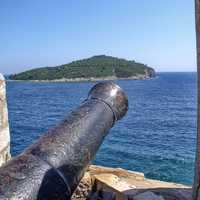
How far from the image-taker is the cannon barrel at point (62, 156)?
2.33 m

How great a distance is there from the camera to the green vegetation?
117875 mm

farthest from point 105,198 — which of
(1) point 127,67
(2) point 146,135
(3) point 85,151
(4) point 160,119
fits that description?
(1) point 127,67

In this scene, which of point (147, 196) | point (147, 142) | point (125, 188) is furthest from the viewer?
point (147, 142)

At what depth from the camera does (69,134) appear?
9.92ft

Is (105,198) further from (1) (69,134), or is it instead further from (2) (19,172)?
(2) (19,172)

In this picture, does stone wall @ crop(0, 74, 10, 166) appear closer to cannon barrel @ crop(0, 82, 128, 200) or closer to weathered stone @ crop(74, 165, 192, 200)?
cannon barrel @ crop(0, 82, 128, 200)

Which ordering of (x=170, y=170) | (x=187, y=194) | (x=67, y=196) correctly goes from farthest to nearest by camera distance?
(x=170, y=170)
(x=187, y=194)
(x=67, y=196)

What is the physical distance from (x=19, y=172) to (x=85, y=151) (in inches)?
30.8

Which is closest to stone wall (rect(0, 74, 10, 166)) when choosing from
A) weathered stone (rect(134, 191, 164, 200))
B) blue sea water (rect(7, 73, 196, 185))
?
weathered stone (rect(134, 191, 164, 200))

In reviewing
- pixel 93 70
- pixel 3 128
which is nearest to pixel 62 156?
pixel 3 128

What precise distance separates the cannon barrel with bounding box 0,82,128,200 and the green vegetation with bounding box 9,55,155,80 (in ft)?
365

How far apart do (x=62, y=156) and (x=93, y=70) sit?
118m

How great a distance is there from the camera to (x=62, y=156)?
2.76 metres

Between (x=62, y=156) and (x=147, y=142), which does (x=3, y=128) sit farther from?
(x=147, y=142)
